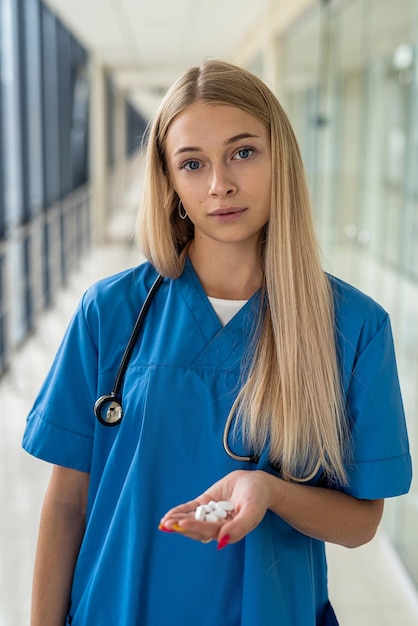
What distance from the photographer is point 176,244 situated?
815 mm

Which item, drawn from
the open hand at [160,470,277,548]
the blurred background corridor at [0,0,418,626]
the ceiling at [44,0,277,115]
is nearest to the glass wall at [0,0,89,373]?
the blurred background corridor at [0,0,418,626]

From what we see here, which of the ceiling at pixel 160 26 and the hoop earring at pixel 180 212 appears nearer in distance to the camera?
the hoop earring at pixel 180 212

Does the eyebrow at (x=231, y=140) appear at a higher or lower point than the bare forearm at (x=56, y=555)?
higher

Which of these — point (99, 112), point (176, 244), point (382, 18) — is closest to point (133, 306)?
point (176, 244)

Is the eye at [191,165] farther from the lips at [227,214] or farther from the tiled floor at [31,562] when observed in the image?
the tiled floor at [31,562]

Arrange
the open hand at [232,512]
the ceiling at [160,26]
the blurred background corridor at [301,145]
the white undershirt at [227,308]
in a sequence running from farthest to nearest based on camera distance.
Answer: the ceiling at [160,26] → the blurred background corridor at [301,145] → the white undershirt at [227,308] → the open hand at [232,512]

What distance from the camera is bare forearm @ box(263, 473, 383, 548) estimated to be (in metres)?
0.67

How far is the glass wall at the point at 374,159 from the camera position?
6.04 ft

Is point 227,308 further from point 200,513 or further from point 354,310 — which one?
point 200,513

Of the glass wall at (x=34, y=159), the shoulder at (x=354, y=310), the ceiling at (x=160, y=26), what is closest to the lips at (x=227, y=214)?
the shoulder at (x=354, y=310)

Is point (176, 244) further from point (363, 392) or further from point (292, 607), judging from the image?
point (292, 607)

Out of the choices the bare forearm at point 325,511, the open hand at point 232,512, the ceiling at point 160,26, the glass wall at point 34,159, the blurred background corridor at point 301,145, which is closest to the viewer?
the open hand at point 232,512

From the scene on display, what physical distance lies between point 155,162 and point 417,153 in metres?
1.18

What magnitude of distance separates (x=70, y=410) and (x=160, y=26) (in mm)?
4751
